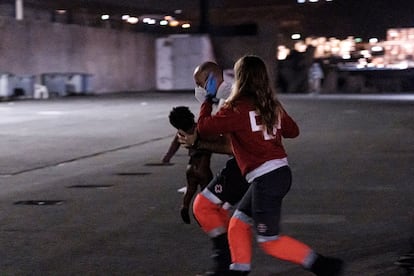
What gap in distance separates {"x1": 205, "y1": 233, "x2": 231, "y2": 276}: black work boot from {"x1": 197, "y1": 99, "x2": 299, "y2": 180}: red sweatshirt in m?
0.81

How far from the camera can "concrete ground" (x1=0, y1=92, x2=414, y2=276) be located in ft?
25.1

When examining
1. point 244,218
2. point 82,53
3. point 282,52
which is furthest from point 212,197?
point 282,52

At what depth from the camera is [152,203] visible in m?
10.9

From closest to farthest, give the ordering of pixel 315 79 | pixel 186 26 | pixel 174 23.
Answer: pixel 315 79 < pixel 174 23 < pixel 186 26

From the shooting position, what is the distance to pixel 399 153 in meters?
16.2

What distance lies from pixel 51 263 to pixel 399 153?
32.6 ft

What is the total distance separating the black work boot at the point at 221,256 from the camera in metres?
6.37

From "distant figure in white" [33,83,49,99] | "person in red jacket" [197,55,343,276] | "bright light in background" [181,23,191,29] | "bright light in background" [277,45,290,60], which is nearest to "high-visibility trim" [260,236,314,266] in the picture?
"person in red jacket" [197,55,343,276]

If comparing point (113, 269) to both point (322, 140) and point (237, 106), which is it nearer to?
point (237, 106)

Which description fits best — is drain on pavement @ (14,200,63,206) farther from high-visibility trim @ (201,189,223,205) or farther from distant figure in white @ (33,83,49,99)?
distant figure in white @ (33,83,49,99)

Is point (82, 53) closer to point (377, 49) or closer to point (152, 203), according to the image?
point (377, 49)

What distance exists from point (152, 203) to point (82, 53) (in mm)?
41445

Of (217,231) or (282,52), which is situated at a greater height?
(282,52)

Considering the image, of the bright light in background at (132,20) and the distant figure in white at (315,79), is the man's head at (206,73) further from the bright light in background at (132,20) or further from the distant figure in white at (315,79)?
the bright light in background at (132,20)
